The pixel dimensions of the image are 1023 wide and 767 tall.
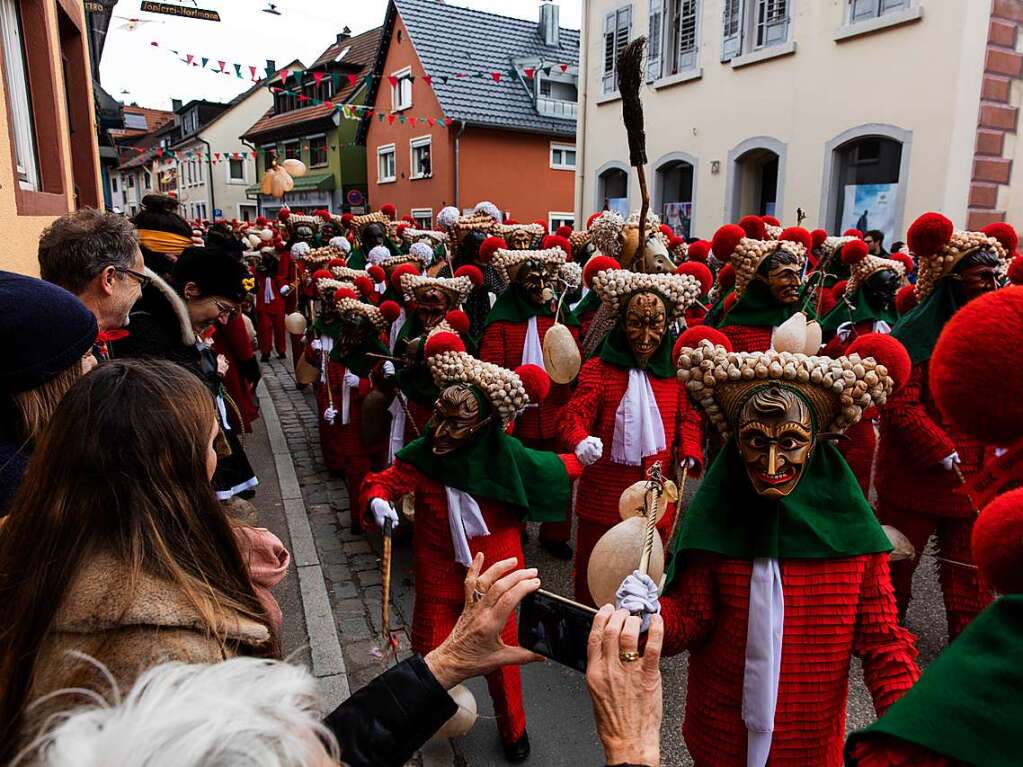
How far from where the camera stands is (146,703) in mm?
875

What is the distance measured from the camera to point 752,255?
5.29 meters

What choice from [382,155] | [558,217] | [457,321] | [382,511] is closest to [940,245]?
[457,321]

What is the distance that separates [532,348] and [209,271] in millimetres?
2580

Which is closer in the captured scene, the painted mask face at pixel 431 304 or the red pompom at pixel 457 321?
the red pompom at pixel 457 321

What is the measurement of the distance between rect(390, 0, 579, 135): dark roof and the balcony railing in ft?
0.59

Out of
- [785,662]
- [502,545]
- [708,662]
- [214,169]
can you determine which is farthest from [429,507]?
[214,169]

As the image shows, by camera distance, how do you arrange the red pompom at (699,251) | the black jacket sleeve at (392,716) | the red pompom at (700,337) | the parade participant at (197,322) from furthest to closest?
the red pompom at (699,251) → the parade participant at (197,322) → the red pompom at (700,337) → the black jacket sleeve at (392,716)

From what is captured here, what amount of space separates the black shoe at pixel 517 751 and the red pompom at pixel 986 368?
2570 mm

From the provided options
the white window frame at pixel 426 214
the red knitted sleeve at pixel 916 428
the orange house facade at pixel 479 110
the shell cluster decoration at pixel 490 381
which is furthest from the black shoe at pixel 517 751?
the white window frame at pixel 426 214

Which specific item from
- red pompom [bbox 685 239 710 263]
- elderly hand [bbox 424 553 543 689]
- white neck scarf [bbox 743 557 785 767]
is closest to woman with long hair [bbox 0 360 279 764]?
elderly hand [bbox 424 553 543 689]

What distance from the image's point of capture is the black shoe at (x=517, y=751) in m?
3.23

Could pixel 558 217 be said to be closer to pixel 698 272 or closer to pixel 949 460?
pixel 698 272

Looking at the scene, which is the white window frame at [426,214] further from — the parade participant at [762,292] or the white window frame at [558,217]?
the parade participant at [762,292]

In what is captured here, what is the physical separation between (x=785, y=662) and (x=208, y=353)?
3.34m
